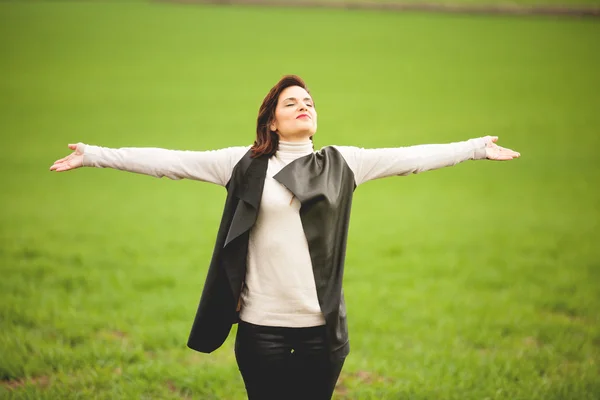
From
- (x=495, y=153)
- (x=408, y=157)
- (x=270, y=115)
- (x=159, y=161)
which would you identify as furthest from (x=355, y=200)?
(x=159, y=161)

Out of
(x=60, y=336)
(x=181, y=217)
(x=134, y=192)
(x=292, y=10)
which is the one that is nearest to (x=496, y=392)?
(x=60, y=336)

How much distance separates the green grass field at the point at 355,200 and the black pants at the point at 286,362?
1.79m

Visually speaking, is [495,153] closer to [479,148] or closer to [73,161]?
[479,148]

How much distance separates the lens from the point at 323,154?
3268mm

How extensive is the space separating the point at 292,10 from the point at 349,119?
35.5ft

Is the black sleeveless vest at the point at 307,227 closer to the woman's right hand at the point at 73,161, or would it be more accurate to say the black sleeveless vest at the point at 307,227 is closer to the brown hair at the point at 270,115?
the brown hair at the point at 270,115

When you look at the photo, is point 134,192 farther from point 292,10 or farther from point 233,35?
point 292,10

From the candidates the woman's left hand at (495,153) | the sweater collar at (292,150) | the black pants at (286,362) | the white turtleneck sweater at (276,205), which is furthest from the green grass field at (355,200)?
the sweater collar at (292,150)

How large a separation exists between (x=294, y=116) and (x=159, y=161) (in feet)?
2.19

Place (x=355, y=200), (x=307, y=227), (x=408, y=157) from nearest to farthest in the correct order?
(x=307, y=227) < (x=408, y=157) < (x=355, y=200)

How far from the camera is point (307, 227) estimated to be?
10.1 feet

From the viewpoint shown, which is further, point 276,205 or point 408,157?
point 408,157

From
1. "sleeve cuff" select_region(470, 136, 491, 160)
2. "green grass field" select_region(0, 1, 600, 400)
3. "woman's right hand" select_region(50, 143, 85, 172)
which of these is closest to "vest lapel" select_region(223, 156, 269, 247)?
"woman's right hand" select_region(50, 143, 85, 172)

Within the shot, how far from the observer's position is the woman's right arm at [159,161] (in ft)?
10.6
